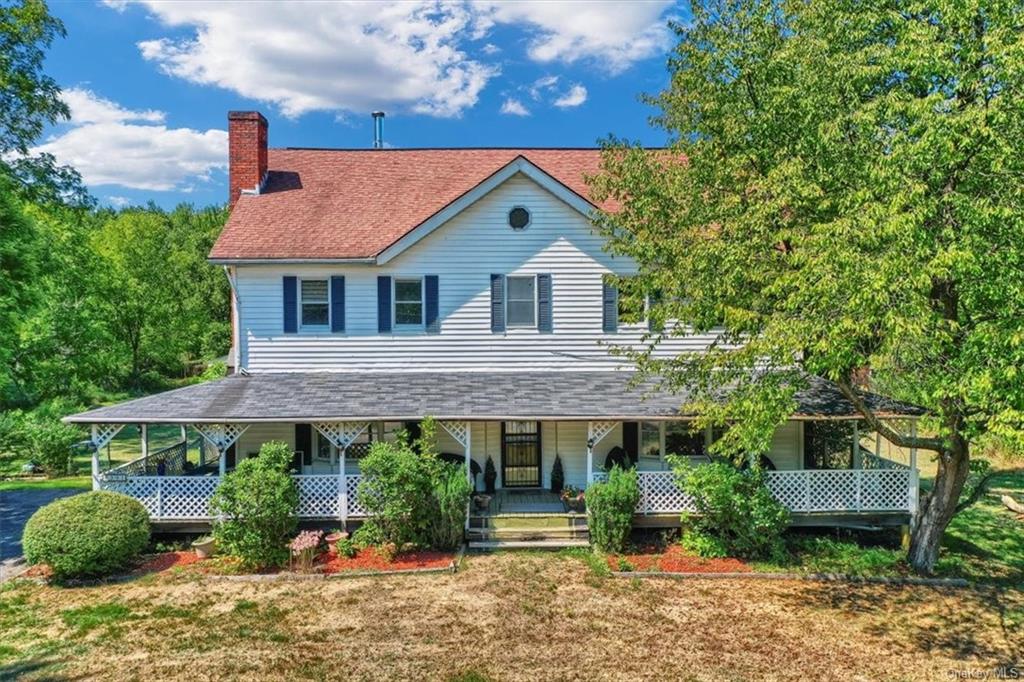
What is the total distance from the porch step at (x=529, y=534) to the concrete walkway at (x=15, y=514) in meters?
9.76

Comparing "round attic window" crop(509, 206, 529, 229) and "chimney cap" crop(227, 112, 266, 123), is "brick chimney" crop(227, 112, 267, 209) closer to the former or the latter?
"chimney cap" crop(227, 112, 266, 123)

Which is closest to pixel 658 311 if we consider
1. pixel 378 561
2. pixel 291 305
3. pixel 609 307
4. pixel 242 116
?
pixel 609 307

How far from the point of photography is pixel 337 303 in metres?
16.1

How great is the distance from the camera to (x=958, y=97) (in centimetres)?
1000

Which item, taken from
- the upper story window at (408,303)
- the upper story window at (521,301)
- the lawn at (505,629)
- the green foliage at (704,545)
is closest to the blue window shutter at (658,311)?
the upper story window at (521,301)

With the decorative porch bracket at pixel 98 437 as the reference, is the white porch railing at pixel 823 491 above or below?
below

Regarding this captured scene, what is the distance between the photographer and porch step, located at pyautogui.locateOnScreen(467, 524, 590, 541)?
13617mm

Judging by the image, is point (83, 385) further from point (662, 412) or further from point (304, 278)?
point (662, 412)

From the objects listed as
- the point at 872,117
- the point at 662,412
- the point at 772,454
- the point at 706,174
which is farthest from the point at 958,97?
the point at 772,454

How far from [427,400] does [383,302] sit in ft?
11.1

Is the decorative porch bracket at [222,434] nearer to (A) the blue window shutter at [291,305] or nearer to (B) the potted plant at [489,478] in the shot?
(A) the blue window shutter at [291,305]

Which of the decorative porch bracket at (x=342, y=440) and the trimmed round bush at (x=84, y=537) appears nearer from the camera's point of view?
the trimmed round bush at (x=84, y=537)

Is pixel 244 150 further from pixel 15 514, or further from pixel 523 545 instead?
pixel 523 545

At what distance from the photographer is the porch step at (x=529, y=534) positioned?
1362cm
